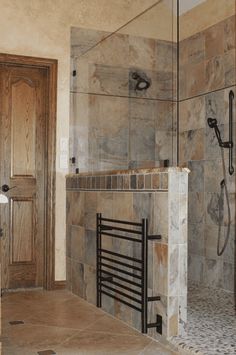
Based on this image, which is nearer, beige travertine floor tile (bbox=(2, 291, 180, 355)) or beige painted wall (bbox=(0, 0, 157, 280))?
beige travertine floor tile (bbox=(2, 291, 180, 355))

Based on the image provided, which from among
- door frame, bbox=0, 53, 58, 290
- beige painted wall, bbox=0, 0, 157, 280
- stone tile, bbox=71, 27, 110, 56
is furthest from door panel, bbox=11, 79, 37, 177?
stone tile, bbox=71, 27, 110, 56

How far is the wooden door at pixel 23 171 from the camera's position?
439cm

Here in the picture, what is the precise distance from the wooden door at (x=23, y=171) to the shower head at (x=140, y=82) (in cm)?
149

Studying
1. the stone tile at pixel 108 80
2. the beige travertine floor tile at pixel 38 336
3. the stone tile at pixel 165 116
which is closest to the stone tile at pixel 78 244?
the beige travertine floor tile at pixel 38 336

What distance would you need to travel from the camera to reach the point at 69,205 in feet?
14.6

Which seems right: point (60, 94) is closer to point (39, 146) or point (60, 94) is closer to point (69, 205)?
point (39, 146)

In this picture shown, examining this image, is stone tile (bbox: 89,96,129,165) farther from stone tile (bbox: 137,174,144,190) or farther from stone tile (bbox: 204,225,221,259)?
stone tile (bbox: 204,225,221,259)

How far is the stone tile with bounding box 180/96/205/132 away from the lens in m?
4.53

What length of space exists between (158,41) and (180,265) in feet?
4.59

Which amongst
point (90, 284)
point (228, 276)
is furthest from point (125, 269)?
point (228, 276)

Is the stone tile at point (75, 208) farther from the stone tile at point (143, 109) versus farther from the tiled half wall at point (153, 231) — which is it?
the stone tile at point (143, 109)

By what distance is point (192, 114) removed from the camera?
4.64m

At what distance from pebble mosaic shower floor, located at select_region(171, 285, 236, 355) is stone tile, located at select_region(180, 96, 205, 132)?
1.55 m

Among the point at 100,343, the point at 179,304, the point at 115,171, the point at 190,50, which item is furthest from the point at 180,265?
the point at 190,50
